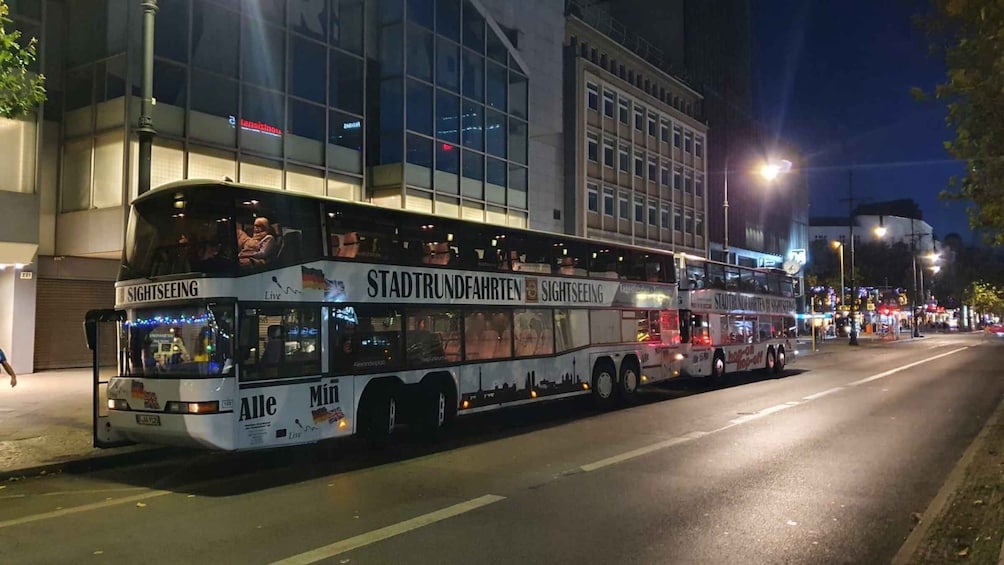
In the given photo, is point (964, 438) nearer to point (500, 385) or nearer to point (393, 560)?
point (500, 385)

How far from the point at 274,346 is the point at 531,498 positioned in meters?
3.97

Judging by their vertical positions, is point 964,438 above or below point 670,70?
below

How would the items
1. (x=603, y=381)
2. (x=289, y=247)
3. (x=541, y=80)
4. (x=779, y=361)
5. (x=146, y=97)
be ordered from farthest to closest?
(x=541, y=80)
(x=779, y=361)
(x=603, y=381)
(x=146, y=97)
(x=289, y=247)

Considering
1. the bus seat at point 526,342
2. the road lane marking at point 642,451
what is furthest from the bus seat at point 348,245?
the road lane marking at point 642,451

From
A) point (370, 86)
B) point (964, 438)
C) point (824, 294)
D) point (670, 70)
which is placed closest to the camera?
point (964, 438)

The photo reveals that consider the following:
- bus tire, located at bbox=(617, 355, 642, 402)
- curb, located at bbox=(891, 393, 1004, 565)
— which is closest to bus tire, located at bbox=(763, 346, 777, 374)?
bus tire, located at bbox=(617, 355, 642, 402)

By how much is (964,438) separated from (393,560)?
10.8 meters

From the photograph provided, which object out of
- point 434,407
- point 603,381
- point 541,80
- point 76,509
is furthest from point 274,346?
point 541,80

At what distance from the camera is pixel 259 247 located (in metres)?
9.30

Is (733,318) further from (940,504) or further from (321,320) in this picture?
(321,320)

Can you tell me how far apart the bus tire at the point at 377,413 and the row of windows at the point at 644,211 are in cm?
3334

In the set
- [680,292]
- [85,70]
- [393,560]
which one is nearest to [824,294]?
[680,292]

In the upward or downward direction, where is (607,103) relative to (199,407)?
upward

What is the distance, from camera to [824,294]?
63281 millimetres
